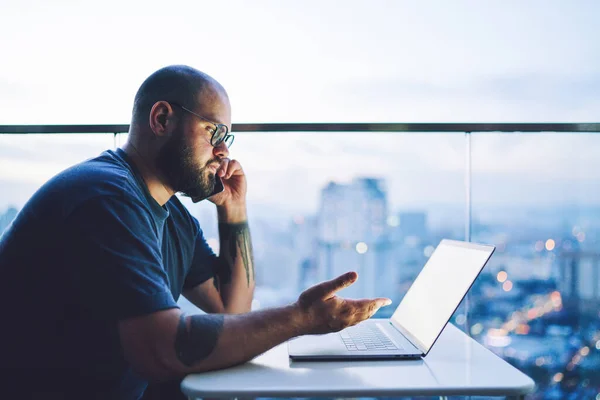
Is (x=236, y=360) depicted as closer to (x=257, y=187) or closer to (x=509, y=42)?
(x=257, y=187)

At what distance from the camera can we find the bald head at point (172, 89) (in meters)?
1.30

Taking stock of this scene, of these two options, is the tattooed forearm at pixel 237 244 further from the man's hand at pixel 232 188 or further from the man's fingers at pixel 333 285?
the man's fingers at pixel 333 285

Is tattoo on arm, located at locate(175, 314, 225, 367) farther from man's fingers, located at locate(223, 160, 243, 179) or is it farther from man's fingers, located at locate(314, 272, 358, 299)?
man's fingers, located at locate(223, 160, 243, 179)

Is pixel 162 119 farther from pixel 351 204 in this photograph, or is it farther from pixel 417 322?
pixel 351 204

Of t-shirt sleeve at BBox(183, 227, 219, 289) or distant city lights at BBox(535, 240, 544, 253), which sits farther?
distant city lights at BBox(535, 240, 544, 253)

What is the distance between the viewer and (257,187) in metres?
1.82

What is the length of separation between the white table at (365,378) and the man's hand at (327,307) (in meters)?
0.07

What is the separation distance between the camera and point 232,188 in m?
1.70

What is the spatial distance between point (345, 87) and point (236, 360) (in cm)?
252

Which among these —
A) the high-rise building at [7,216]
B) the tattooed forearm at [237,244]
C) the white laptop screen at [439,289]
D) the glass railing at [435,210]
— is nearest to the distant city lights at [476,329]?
the glass railing at [435,210]

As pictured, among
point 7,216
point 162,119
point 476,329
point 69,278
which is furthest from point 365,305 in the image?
point 7,216

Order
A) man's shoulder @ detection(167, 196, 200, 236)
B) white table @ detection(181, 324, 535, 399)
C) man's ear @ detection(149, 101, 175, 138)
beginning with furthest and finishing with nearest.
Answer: man's shoulder @ detection(167, 196, 200, 236) < man's ear @ detection(149, 101, 175, 138) < white table @ detection(181, 324, 535, 399)

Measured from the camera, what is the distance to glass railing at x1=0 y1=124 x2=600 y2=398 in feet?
6.16

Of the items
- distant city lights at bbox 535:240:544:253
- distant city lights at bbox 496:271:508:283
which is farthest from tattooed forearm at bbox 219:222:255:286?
distant city lights at bbox 535:240:544:253
